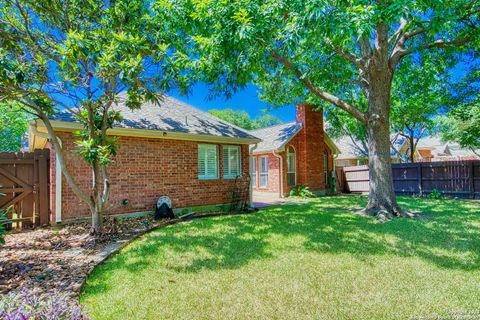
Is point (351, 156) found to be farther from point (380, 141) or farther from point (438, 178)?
point (380, 141)

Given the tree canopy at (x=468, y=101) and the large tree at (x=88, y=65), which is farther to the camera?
the tree canopy at (x=468, y=101)

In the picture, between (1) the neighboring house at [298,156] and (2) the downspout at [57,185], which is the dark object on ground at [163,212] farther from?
(1) the neighboring house at [298,156]

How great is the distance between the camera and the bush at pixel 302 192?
1508cm

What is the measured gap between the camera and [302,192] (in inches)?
597

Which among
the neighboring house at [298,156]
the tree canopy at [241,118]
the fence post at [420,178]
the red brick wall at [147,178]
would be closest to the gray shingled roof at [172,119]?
the red brick wall at [147,178]

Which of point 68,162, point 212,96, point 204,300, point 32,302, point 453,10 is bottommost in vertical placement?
point 204,300

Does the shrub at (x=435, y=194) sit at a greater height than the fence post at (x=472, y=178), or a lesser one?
lesser

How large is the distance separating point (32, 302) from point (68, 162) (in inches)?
217

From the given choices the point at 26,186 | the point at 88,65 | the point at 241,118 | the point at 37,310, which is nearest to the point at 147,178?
the point at 26,186

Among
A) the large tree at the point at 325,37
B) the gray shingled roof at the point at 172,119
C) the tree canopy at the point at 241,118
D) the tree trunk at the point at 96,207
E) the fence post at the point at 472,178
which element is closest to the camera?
the large tree at the point at 325,37

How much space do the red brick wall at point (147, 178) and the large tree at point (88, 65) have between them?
123 cm

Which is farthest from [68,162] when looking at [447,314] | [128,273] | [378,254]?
[447,314]

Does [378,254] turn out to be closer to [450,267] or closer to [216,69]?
[450,267]

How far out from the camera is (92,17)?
7.00 m
